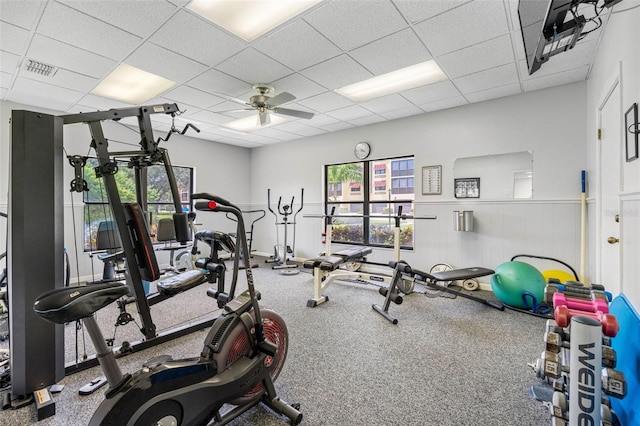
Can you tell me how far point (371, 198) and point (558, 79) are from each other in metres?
3.14

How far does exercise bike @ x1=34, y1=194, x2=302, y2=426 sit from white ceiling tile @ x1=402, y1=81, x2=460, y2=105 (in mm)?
3239

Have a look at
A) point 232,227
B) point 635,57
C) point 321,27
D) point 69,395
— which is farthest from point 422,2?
point 232,227

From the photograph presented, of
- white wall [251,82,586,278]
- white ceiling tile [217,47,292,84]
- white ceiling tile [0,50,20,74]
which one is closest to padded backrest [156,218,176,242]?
white ceiling tile [0,50,20,74]

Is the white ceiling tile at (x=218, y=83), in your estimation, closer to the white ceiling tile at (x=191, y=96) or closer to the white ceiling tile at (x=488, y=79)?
the white ceiling tile at (x=191, y=96)

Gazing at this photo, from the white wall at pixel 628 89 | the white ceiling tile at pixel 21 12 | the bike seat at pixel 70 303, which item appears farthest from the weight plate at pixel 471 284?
the white ceiling tile at pixel 21 12

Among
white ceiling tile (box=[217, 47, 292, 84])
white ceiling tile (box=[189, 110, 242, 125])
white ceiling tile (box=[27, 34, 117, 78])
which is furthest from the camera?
white ceiling tile (box=[189, 110, 242, 125])

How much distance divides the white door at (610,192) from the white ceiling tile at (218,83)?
3542mm

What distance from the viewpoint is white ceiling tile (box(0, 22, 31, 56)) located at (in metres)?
2.42

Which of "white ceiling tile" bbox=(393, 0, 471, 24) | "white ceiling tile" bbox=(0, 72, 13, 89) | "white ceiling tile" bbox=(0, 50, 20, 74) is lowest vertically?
"white ceiling tile" bbox=(0, 50, 20, 74)

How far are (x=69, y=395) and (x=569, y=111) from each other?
5.63 meters

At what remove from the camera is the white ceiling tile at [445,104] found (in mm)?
4189

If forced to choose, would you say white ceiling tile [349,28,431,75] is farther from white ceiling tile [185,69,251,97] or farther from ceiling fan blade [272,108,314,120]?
white ceiling tile [185,69,251,97]

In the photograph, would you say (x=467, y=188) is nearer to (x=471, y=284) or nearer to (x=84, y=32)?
(x=471, y=284)

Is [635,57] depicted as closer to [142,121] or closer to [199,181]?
[142,121]
